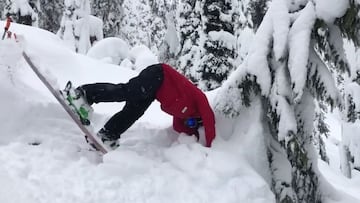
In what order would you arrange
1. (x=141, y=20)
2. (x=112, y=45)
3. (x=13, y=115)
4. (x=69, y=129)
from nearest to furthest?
(x=13, y=115) → (x=69, y=129) → (x=112, y=45) → (x=141, y=20)

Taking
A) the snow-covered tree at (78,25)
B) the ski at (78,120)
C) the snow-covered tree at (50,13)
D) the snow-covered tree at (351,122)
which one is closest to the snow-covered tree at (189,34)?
the snow-covered tree at (351,122)

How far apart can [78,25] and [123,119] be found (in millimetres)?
13870

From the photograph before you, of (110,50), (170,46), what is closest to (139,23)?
(170,46)

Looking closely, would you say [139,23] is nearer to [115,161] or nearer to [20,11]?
[20,11]

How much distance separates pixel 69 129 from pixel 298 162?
2.41 m

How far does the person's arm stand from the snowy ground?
0.40 feet

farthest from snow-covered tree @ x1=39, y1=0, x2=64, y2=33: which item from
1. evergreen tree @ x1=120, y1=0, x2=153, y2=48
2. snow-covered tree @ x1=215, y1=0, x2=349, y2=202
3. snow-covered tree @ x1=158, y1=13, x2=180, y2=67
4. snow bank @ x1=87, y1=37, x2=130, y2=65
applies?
snow-covered tree @ x1=215, y1=0, x2=349, y2=202

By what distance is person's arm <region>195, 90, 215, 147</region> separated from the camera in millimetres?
4930

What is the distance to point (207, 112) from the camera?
4.94m

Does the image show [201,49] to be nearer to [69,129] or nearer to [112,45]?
[112,45]

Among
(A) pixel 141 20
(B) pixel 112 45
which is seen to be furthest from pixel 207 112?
Result: (A) pixel 141 20

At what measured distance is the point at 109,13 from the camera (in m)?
24.0

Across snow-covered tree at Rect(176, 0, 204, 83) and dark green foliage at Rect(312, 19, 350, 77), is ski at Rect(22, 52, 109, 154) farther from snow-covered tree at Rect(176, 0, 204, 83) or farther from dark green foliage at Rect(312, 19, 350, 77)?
snow-covered tree at Rect(176, 0, 204, 83)

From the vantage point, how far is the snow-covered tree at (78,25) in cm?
1808
